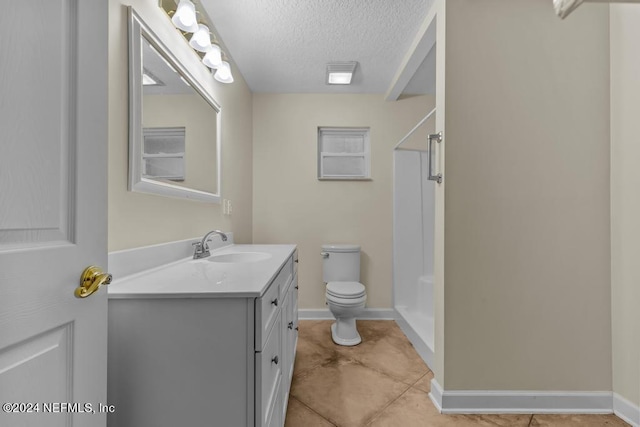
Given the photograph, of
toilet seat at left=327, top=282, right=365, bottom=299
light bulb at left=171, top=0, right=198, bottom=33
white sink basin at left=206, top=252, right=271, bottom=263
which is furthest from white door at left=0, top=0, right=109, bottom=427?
toilet seat at left=327, top=282, right=365, bottom=299

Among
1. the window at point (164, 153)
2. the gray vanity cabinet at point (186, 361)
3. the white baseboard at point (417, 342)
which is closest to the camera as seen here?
the gray vanity cabinet at point (186, 361)

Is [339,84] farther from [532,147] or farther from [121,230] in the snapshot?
[121,230]

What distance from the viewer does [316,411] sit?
143cm

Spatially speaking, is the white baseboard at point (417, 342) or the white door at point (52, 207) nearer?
the white door at point (52, 207)

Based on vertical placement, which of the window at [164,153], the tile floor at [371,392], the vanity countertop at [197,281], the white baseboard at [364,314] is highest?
the window at [164,153]

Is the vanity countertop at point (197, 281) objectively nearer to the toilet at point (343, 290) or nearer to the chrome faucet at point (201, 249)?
the chrome faucet at point (201, 249)

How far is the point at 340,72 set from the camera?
2312 mm

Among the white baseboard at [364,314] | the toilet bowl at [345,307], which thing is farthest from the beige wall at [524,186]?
the white baseboard at [364,314]

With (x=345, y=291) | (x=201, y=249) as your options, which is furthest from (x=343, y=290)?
(x=201, y=249)

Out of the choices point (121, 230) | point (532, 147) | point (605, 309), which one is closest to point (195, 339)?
point (121, 230)

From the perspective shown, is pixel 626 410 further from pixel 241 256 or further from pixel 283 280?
pixel 241 256

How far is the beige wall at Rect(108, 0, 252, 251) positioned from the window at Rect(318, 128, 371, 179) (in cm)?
94

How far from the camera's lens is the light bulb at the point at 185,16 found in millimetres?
1281

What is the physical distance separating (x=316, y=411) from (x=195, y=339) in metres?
0.99
